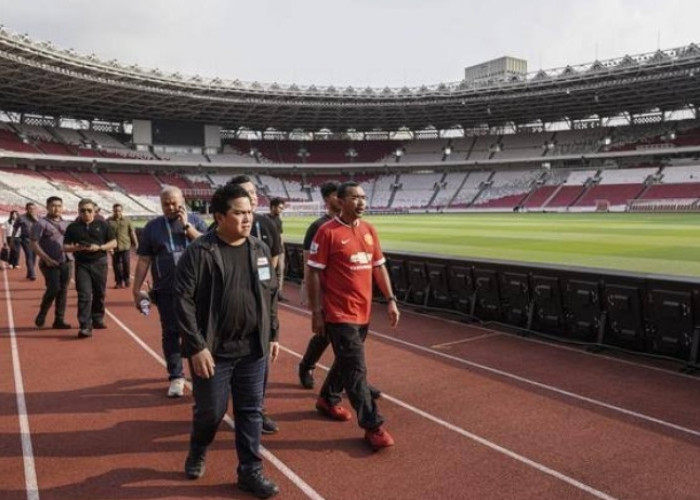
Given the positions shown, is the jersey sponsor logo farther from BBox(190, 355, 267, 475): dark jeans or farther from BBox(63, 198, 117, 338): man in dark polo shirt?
BBox(63, 198, 117, 338): man in dark polo shirt

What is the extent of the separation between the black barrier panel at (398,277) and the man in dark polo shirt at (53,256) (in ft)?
21.1

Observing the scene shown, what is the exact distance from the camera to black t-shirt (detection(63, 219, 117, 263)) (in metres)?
8.96

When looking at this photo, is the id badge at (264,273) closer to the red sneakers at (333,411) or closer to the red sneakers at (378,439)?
the red sneakers at (378,439)

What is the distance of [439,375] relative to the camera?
23.0 feet

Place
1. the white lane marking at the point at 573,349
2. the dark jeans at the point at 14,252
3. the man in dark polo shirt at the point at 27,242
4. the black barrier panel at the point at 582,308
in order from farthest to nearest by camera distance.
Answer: the dark jeans at the point at 14,252, the man in dark polo shirt at the point at 27,242, the black barrier panel at the point at 582,308, the white lane marking at the point at 573,349

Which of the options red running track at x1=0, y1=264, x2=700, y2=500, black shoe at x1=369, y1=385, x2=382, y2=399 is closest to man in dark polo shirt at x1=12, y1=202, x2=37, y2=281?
red running track at x1=0, y1=264, x2=700, y2=500

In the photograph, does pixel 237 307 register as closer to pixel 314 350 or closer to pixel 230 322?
pixel 230 322

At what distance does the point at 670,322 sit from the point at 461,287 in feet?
12.8

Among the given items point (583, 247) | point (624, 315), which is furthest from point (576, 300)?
point (583, 247)

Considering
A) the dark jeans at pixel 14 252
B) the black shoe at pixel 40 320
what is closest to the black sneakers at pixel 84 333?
the black shoe at pixel 40 320

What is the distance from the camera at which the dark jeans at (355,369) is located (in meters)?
4.68

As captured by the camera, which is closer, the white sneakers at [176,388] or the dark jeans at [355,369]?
the dark jeans at [355,369]

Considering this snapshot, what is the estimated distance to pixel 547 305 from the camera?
29.6 feet

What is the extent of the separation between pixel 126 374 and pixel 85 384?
52 centimetres
